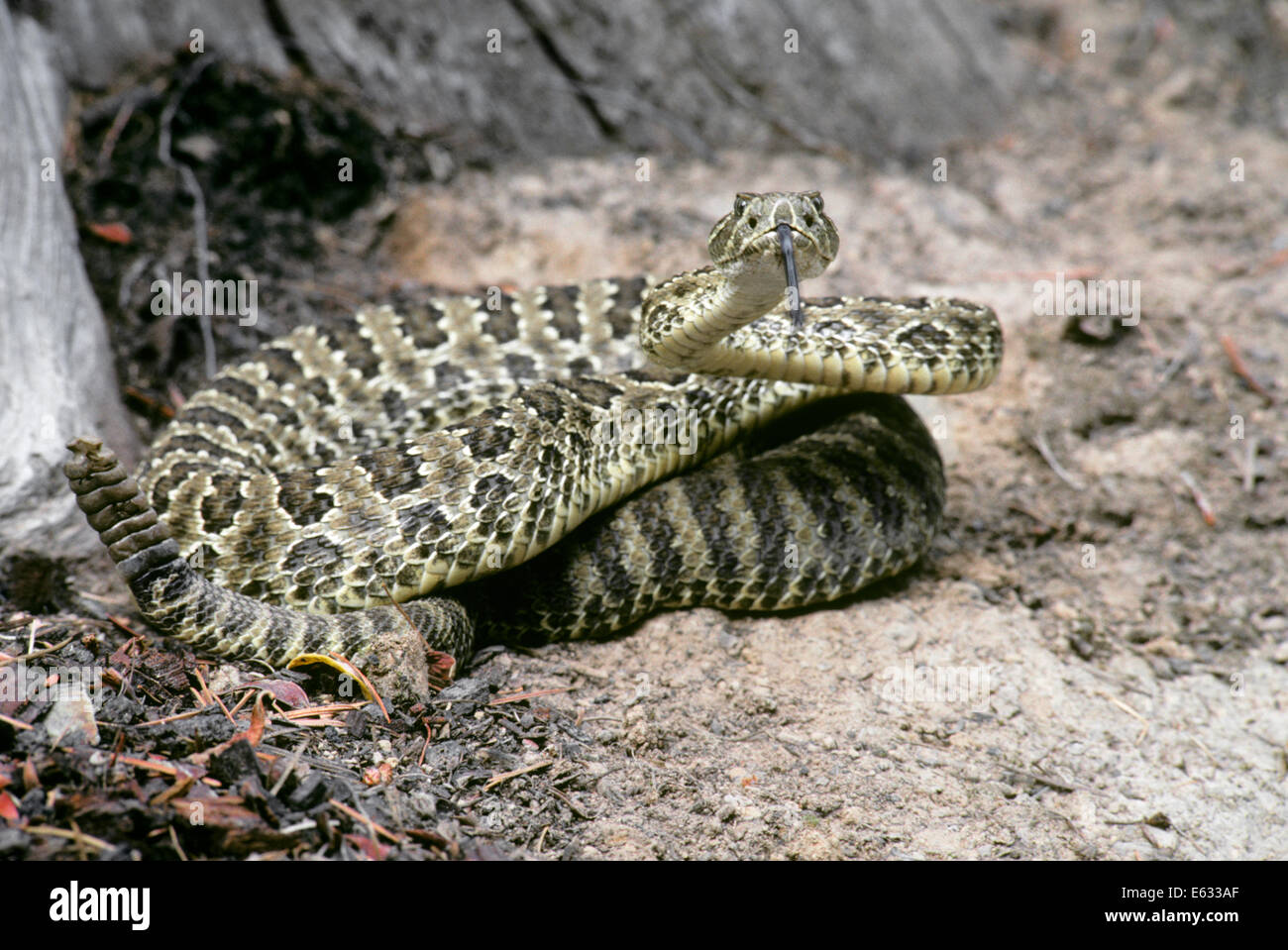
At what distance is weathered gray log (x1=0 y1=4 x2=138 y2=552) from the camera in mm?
5934

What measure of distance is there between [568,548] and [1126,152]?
315 inches

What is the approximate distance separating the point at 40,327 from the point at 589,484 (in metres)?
3.60

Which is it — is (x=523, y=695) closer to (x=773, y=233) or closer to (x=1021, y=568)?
(x=773, y=233)

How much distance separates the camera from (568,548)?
19.9ft

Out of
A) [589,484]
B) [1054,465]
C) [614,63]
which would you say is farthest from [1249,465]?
[614,63]

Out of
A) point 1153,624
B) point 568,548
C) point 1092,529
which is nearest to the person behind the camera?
point 568,548

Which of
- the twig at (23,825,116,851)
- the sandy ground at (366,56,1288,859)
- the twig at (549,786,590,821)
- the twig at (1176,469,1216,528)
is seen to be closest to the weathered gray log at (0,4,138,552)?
the sandy ground at (366,56,1288,859)

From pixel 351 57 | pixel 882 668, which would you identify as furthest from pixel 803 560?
pixel 351 57

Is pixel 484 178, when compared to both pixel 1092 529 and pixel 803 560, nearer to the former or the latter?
pixel 803 560

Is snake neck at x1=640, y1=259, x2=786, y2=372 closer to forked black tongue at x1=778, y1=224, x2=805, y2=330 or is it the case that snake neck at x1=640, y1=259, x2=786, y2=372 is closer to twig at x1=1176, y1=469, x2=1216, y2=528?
forked black tongue at x1=778, y1=224, x2=805, y2=330

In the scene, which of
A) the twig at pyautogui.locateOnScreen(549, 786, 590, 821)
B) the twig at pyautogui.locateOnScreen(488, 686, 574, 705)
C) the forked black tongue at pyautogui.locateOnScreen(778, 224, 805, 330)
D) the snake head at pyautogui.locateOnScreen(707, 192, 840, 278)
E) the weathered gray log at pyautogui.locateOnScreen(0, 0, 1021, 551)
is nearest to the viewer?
the twig at pyautogui.locateOnScreen(549, 786, 590, 821)

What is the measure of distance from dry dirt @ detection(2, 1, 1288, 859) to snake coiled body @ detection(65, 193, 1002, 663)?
1.22ft

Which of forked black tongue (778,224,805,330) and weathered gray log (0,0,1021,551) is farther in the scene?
weathered gray log (0,0,1021,551)

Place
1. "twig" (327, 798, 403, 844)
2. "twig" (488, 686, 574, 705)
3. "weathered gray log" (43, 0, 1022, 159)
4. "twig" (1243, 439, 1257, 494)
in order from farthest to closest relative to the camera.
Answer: "weathered gray log" (43, 0, 1022, 159)
"twig" (1243, 439, 1257, 494)
"twig" (488, 686, 574, 705)
"twig" (327, 798, 403, 844)
